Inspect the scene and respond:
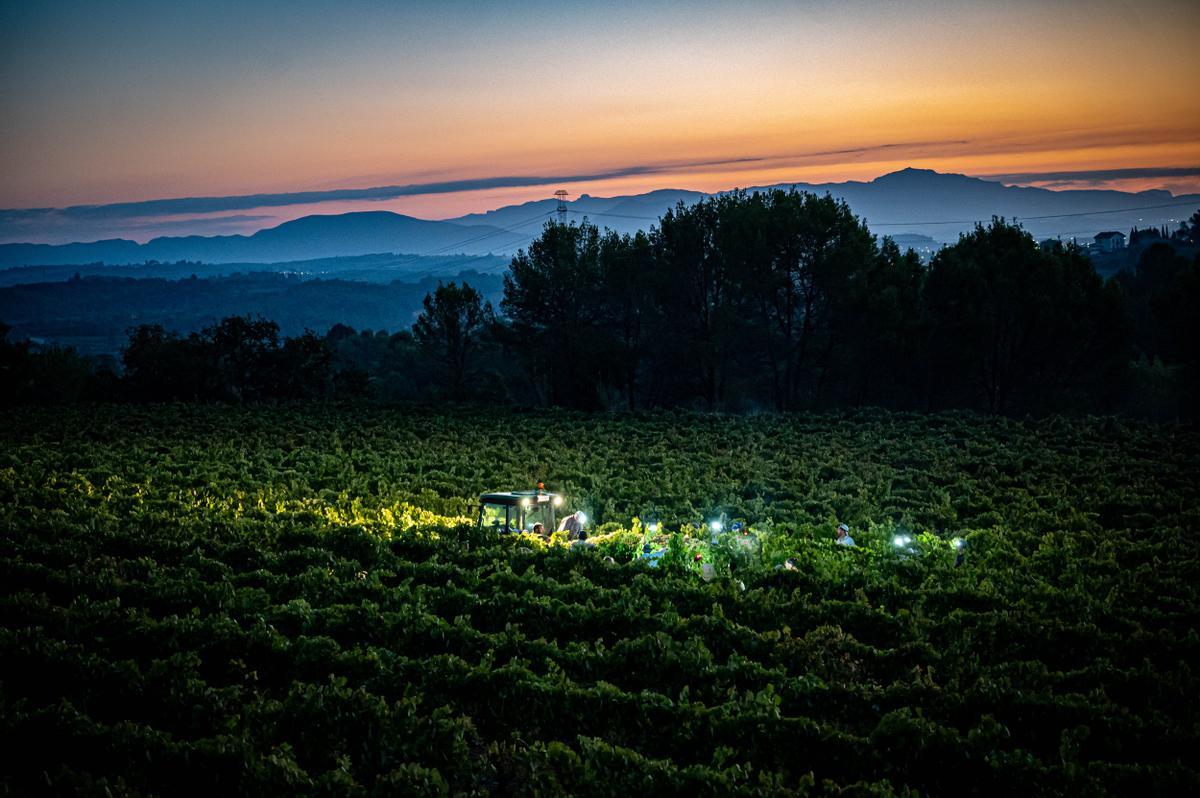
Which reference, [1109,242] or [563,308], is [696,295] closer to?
[563,308]

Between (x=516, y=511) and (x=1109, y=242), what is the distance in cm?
17453

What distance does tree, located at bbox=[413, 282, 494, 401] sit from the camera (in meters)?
50.7

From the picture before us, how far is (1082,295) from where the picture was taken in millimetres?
39500

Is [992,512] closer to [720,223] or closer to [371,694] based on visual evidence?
[371,694]

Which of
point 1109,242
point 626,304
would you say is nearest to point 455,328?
point 626,304

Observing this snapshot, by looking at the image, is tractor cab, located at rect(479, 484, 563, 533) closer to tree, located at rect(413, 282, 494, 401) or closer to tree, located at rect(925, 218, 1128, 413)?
tree, located at rect(925, 218, 1128, 413)

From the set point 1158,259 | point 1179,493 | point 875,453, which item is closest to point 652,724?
point 1179,493

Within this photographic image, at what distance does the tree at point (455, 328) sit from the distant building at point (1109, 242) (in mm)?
109519

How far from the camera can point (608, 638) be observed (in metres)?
12.4

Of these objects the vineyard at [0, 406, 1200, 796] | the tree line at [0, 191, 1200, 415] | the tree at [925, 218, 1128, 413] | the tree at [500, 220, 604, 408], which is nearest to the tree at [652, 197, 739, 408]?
the tree line at [0, 191, 1200, 415]

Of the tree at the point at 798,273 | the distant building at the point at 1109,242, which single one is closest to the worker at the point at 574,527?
the tree at the point at 798,273

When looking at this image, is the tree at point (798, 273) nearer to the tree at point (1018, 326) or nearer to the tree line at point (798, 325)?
the tree line at point (798, 325)

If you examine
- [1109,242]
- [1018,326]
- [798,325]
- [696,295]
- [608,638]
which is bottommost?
[608,638]

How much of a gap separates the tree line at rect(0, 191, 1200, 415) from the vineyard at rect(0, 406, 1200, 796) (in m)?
18.8
